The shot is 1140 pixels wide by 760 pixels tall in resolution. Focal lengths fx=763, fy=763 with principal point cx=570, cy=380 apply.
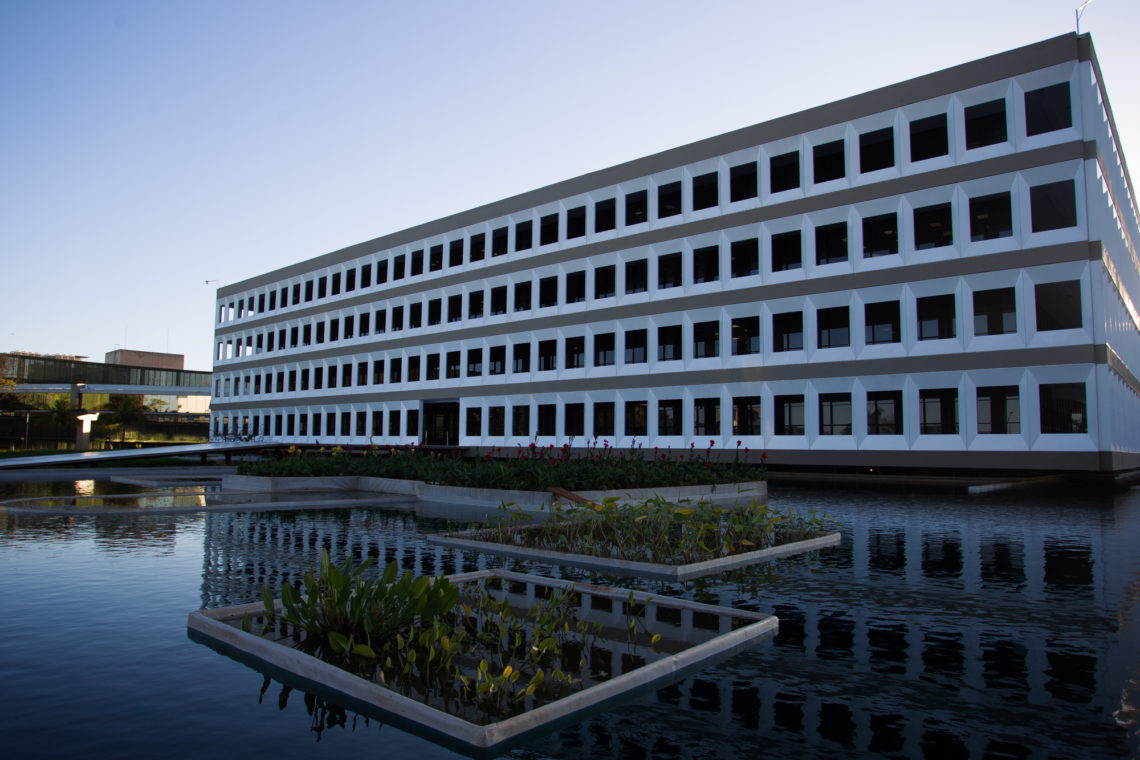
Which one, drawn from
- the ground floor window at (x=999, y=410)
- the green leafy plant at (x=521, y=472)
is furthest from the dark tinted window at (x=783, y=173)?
the green leafy plant at (x=521, y=472)

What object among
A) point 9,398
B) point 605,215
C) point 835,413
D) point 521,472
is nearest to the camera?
point 521,472

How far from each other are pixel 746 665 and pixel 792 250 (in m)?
34.8

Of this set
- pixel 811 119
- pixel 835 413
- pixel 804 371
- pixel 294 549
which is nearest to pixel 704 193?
pixel 811 119

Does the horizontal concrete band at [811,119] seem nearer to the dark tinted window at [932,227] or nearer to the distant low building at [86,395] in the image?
the dark tinted window at [932,227]

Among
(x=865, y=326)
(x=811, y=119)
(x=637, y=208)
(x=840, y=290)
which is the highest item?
(x=811, y=119)

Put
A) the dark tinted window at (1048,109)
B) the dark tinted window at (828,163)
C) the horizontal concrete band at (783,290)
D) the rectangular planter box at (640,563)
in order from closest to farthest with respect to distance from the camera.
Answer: the rectangular planter box at (640,563) → the horizontal concrete band at (783,290) → the dark tinted window at (1048,109) → the dark tinted window at (828,163)

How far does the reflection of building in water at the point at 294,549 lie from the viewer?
896cm

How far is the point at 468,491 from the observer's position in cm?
1955

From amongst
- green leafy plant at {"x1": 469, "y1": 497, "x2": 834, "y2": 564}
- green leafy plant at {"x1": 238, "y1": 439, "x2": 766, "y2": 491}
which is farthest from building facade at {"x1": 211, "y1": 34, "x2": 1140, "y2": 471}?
green leafy plant at {"x1": 469, "y1": 497, "x2": 834, "y2": 564}

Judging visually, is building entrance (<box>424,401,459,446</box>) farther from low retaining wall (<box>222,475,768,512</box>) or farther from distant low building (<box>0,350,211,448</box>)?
low retaining wall (<box>222,475,768,512</box>)

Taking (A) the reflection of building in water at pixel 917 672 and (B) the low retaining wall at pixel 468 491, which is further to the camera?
(B) the low retaining wall at pixel 468 491

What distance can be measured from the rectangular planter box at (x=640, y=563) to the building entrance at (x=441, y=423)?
4156 centimetres

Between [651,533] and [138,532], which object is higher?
[651,533]

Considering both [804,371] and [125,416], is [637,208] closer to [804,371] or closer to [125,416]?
[804,371]
